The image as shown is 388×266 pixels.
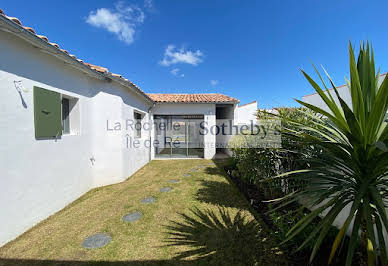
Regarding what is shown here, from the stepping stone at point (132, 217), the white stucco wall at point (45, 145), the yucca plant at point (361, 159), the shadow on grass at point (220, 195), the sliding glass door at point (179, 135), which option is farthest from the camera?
the sliding glass door at point (179, 135)

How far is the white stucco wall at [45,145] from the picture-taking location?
10.3 ft

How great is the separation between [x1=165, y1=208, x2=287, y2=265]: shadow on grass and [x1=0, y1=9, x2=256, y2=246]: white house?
137 inches

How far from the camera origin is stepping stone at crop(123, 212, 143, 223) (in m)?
4.04

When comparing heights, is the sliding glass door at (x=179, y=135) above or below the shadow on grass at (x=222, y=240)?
above

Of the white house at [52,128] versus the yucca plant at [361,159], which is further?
the white house at [52,128]

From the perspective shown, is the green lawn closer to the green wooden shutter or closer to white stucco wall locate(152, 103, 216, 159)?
the green wooden shutter

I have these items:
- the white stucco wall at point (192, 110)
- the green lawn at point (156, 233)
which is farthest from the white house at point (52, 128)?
the white stucco wall at point (192, 110)

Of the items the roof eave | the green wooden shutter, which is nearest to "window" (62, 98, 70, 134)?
the green wooden shutter

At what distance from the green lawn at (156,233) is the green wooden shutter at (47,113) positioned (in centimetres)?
239

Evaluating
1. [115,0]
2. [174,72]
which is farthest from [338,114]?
[174,72]

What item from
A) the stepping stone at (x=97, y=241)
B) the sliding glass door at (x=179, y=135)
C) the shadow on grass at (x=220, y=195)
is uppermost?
the sliding glass door at (x=179, y=135)

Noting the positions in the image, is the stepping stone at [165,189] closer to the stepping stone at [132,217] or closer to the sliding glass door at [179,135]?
the stepping stone at [132,217]

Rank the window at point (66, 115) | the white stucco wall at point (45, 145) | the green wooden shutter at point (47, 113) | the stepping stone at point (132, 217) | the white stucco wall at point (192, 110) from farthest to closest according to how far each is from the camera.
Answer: the white stucco wall at point (192, 110) < the window at point (66, 115) < the stepping stone at point (132, 217) < the green wooden shutter at point (47, 113) < the white stucco wall at point (45, 145)

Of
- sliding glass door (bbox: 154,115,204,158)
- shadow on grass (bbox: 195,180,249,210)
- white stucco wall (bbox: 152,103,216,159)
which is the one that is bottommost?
shadow on grass (bbox: 195,180,249,210)
